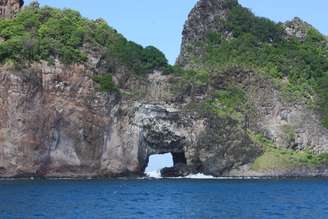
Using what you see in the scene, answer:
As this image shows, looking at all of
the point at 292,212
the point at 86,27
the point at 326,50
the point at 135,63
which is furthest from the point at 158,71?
the point at 292,212

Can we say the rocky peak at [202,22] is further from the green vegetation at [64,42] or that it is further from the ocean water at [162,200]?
the ocean water at [162,200]

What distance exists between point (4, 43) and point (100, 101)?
16.7 meters

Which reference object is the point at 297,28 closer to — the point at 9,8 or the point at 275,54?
the point at 275,54

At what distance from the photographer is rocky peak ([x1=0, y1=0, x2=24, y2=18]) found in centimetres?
12712

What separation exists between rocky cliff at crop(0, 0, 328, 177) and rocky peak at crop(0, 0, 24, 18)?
3.27m

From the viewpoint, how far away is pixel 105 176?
4486 inches

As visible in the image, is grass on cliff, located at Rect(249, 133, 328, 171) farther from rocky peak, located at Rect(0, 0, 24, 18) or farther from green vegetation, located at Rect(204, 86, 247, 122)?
rocky peak, located at Rect(0, 0, 24, 18)

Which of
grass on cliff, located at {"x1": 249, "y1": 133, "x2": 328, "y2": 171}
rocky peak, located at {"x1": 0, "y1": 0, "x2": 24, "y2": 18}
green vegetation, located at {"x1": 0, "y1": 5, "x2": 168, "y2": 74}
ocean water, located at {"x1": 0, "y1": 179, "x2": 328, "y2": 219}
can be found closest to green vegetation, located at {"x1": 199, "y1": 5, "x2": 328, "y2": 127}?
grass on cliff, located at {"x1": 249, "y1": 133, "x2": 328, "y2": 171}

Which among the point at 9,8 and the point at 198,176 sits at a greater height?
the point at 9,8

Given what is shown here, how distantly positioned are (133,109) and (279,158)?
77.8 feet

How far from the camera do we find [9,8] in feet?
420

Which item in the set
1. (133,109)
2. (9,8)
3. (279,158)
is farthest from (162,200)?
(9,8)

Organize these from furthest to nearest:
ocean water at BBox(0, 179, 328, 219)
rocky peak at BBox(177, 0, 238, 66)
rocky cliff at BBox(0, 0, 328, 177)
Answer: rocky peak at BBox(177, 0, 238, 66) → rocky cliff at BBox(0, 0, 328, 177) → ocean water at BBox(0, 179, 328, 219)

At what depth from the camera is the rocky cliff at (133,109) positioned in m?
109
